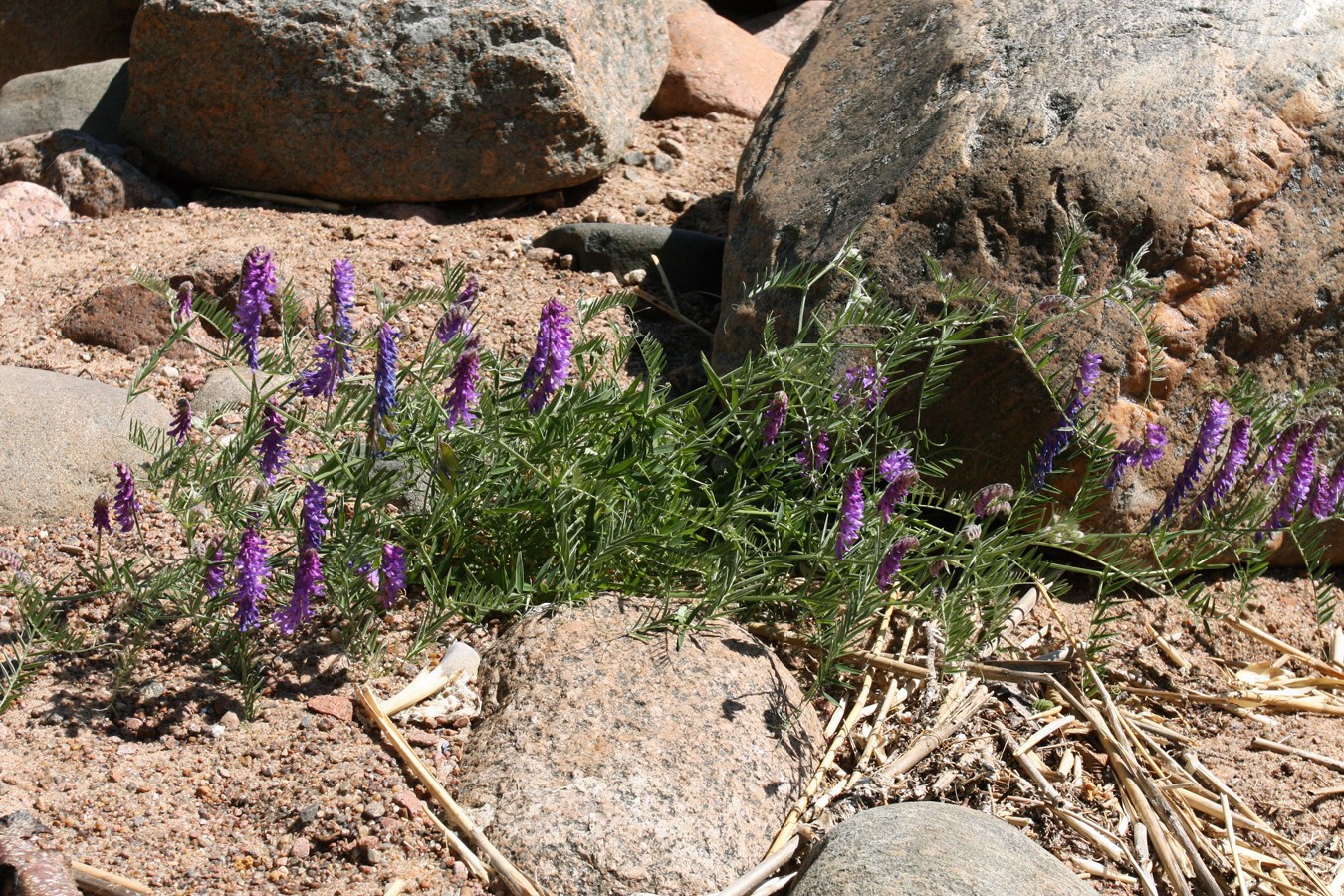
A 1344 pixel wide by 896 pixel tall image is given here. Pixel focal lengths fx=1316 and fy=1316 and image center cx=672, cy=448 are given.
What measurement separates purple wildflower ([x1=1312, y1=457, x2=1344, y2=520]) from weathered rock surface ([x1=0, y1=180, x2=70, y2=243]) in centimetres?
474

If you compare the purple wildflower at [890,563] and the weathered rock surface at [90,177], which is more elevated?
the weathered rock surface at [90,177]

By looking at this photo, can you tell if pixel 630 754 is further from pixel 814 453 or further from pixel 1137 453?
pixel 1137 453

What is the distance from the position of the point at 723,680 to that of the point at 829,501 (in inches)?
23.6

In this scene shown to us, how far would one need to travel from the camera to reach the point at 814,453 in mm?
3385

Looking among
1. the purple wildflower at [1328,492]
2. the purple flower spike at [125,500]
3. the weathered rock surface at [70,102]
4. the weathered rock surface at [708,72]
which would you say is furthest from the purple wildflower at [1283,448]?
the weathered rock surface at [70,102]

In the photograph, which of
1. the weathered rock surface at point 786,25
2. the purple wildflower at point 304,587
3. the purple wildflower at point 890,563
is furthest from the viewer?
the weathered rock surface at point 786,25

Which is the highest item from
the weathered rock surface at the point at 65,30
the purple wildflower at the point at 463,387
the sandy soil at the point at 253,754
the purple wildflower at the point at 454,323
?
the weathered rock surface at the point at 65,30

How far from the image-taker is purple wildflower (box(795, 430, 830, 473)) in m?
3.39

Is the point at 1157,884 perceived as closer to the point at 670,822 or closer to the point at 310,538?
the point at 670,822

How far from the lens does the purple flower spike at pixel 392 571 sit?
9.61 ft

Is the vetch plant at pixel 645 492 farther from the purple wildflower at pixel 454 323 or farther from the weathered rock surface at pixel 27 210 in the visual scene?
the weathered rock surface at pixel 27 210

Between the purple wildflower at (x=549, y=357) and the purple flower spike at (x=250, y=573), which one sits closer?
the purple flower spike at (x=250, y=573)

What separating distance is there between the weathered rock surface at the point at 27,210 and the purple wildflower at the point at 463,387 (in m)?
3.32

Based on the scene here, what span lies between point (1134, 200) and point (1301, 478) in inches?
36.0
